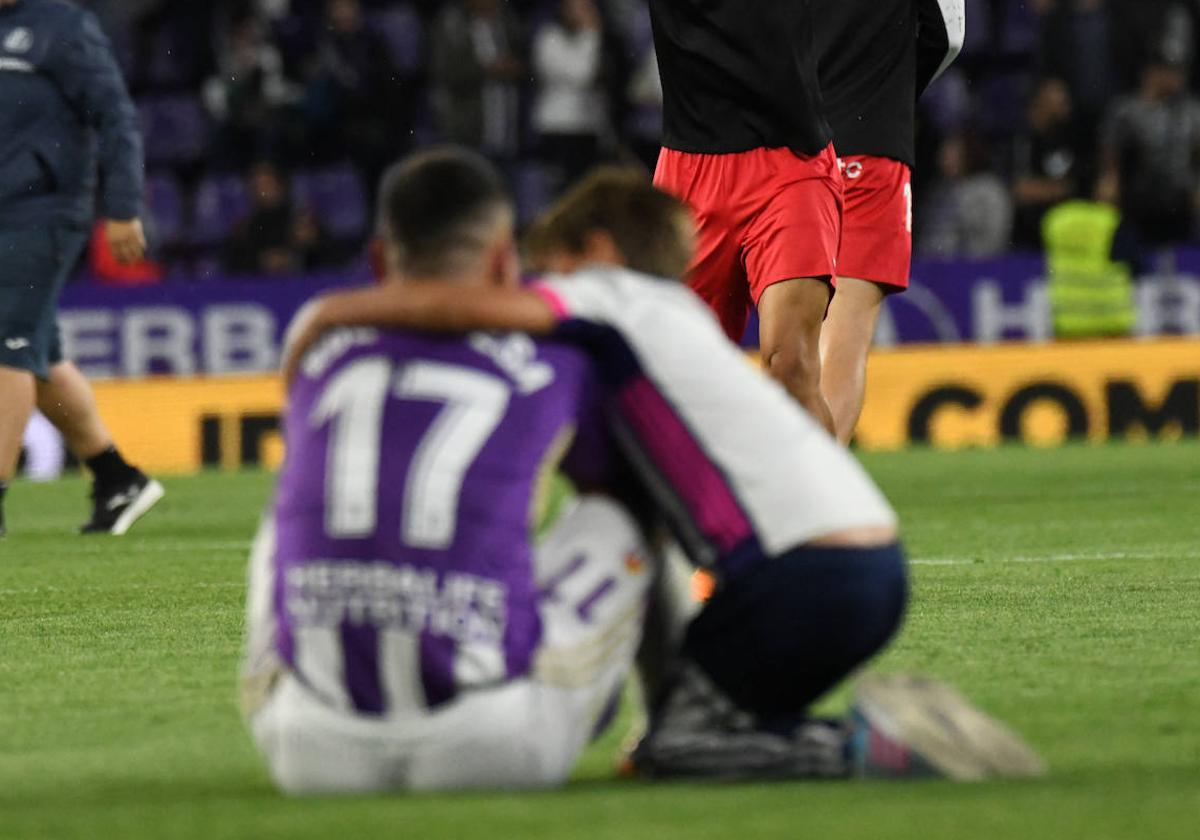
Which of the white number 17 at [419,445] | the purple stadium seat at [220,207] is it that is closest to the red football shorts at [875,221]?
the white number 17 at [419,445]

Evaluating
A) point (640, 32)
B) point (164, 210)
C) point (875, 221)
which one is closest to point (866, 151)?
point (875, 221)

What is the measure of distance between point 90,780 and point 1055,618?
9.22 ft

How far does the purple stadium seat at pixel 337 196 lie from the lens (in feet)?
61.0

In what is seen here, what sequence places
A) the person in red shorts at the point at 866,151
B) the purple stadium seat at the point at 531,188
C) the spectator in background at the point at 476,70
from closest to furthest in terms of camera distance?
the person in red shorts at the point at 866,151 → the spectator in background at the point at 476,70 → the purple stadium seat at the point at 531,188

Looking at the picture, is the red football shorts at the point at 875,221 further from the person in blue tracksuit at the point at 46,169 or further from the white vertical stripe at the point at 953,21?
the person in blue tracksuit at the point at 46,169

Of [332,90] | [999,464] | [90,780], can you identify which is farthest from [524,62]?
[90,780]

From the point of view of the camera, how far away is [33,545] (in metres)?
9.30

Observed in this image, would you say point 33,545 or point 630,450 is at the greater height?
point 630,450

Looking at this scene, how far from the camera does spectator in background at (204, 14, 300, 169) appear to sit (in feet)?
60.7

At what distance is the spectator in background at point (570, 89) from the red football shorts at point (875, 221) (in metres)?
10.1

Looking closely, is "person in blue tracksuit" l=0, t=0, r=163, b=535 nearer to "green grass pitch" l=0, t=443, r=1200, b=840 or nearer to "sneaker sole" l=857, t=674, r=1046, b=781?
"green grass pitch" l=0, t=443, r=1200, b=840

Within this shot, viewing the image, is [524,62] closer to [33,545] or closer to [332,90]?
[332,90]

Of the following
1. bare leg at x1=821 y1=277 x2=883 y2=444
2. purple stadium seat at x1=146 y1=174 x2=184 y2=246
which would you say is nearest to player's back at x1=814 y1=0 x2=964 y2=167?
bare leg at x1=821 y1=277 x2=883 y2=444

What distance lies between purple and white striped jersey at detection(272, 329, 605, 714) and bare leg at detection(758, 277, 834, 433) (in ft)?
10.1
